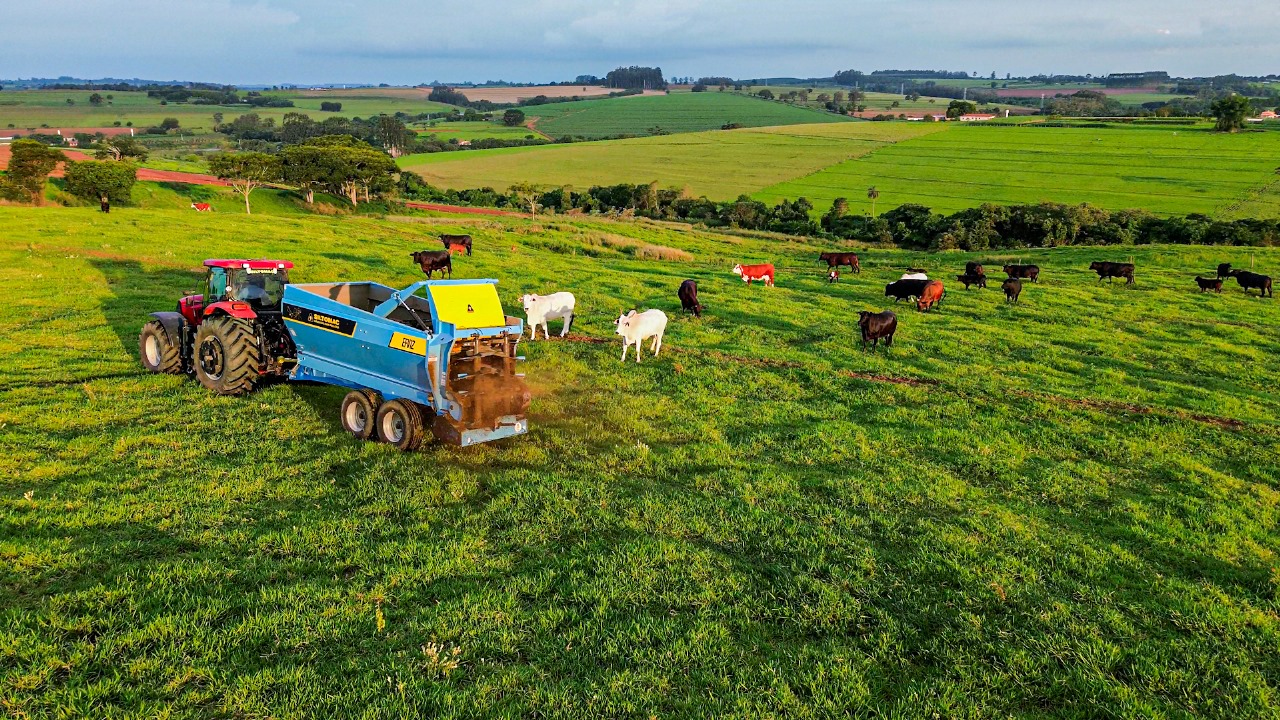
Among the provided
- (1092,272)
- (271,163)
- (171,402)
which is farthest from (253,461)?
(271,163)

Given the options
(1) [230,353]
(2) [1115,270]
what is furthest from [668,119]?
(1) [230,353]

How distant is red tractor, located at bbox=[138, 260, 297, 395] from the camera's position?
38.2 ft

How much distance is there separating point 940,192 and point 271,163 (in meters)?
70.4

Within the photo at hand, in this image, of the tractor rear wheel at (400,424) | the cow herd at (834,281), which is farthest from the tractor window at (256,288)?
the cow herd at (834,281)

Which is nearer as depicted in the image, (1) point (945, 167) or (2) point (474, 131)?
(1) point (945, 167)

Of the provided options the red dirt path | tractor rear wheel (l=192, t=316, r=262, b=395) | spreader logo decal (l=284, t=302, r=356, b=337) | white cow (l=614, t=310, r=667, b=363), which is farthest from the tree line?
spreader logo decal (l=284, t=302, r=356, b=337)

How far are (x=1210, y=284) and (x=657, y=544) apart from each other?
32.7 m

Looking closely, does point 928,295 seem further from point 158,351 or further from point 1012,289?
point 158,351

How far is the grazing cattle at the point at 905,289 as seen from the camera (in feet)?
80.5

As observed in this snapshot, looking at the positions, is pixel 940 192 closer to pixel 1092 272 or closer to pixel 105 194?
pixel 1092 272

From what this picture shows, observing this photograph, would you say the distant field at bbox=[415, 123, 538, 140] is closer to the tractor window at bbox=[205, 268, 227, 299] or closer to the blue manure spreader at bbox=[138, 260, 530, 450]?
the tractor window at bbox=[205, 268, 227, 299]

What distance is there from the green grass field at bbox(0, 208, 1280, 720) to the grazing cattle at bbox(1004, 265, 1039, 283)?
1611 cm

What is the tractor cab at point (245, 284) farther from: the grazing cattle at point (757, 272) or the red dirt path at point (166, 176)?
the red dirt path at point (166, 176)

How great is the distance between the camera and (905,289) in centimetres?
2489
